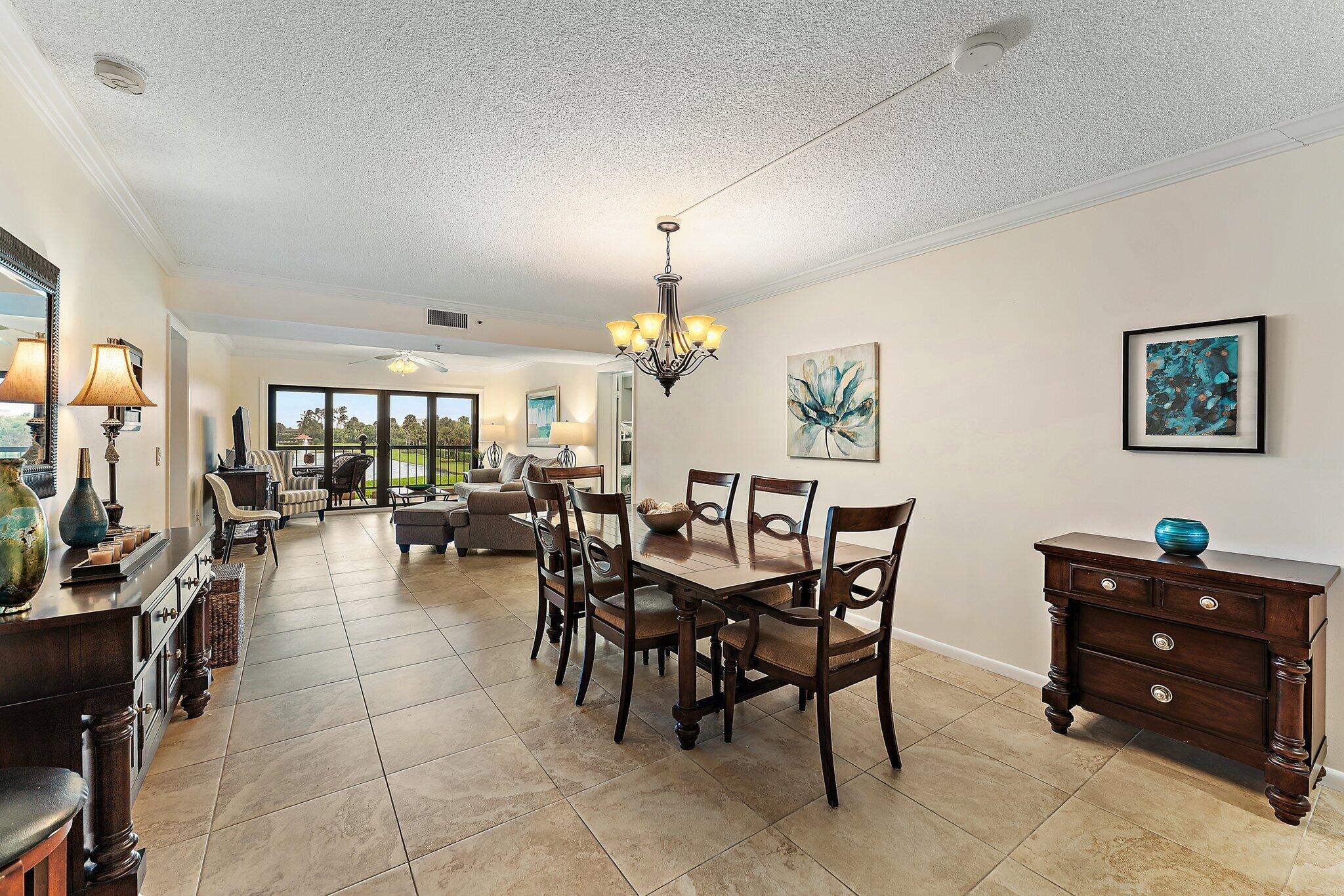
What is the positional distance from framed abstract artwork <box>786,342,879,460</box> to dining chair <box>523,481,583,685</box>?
188 cm

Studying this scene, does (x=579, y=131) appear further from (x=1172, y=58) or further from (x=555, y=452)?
(x=555, y=452)

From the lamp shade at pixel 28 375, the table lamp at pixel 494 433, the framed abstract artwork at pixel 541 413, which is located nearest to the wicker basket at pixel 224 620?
the lamp shade at pixel 28 375

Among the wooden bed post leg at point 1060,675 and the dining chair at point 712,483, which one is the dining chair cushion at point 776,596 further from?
the wooden bed post leg at point 1060,675

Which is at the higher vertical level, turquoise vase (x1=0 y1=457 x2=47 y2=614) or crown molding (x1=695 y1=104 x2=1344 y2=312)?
crown molding (x1=695 y1=104 x2=1344 y2=312)

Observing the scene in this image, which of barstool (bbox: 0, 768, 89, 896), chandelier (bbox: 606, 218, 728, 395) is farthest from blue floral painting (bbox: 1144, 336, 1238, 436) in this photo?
barstool (bbox: 0, 768, 89, 896)

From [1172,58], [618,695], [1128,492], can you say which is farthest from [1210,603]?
[618,695]

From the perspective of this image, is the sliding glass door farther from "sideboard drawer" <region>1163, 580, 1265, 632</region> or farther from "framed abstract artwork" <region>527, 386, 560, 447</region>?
"sideboard drawer" <region>1163, 580, 1265, 632</region>

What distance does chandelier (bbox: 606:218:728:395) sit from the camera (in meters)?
3.14

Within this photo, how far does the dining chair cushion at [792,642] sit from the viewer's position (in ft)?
7.04

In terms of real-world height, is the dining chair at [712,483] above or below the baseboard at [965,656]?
above

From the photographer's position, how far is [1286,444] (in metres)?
2.24

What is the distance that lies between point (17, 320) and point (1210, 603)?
13.6ft

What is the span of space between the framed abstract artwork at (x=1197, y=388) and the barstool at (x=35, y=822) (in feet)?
12.1

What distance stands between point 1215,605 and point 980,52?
6.74 feet
